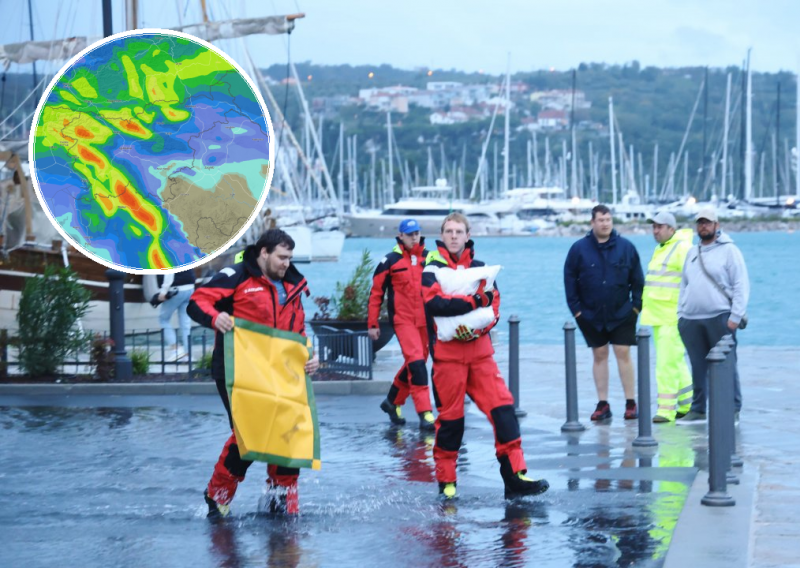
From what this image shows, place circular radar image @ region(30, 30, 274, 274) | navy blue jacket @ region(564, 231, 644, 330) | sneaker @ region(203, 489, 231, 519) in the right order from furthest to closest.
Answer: navy blue jacket @ region(564, 231, 644, 330) < circular radar image @ region(30, 30, 274, 274) < sneaker @ region(203, 489, 231, 519)

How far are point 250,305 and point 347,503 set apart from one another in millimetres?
1634

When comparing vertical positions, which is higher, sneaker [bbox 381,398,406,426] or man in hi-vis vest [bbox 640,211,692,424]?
man in hi-vis vest [bbox 640,211,692,424]

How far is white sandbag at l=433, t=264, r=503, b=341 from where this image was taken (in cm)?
921

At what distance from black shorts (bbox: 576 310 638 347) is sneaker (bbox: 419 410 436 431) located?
5.25 feet

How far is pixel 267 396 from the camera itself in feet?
28.3

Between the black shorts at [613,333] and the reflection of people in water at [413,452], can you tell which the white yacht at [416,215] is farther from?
the reflection of people in water at [413,452]

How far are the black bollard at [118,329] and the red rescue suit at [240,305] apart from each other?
8160mm

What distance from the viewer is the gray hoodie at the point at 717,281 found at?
12250mm

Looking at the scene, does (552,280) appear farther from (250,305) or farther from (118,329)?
(250,305)

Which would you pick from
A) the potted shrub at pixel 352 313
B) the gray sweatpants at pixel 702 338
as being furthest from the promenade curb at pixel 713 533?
the potted shrub at pixel 352 313

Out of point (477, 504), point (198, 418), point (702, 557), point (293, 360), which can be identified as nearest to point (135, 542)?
point (293, 360)

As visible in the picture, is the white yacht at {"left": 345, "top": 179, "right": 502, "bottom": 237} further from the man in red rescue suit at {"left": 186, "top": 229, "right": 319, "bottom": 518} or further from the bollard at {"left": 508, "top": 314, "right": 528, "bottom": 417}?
the man in red rescue suit at {"left": 186, "top": 229, "right": 319, "bottom": 518}

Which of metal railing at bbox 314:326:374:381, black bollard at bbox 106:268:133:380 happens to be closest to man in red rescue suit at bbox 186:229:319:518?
metal railing at bbox 314:326:374:381

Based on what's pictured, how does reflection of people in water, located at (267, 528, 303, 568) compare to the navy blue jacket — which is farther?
the navy blue jacket
